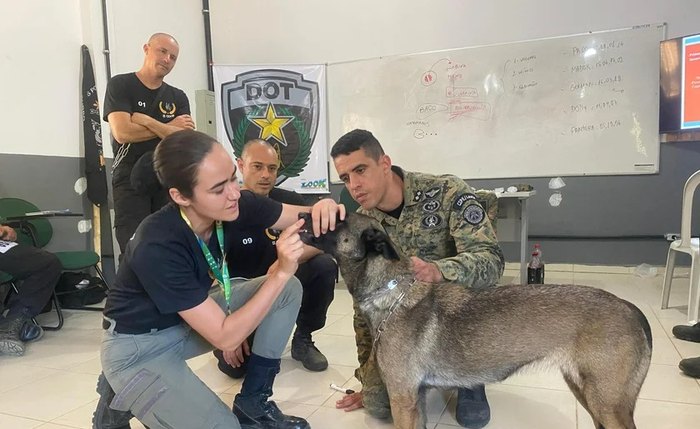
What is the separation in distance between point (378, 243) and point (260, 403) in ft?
3.00

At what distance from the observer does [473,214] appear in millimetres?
2146

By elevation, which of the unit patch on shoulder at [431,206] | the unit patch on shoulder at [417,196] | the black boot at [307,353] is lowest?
the black boot at [307,353]

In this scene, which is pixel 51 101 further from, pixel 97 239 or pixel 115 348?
pixel 115 348

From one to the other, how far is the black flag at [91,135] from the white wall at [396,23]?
1.67 metres

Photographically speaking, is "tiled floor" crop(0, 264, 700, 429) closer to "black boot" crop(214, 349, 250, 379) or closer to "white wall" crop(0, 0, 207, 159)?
"black boot" crop(214, 349, 250, 379)

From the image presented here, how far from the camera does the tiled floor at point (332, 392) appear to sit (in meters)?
2.13

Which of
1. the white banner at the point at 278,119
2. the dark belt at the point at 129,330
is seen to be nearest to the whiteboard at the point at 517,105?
the white banner at the point at 278,119

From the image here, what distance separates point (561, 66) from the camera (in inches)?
189

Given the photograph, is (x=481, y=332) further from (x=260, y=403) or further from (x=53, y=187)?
(x=53, y=187)

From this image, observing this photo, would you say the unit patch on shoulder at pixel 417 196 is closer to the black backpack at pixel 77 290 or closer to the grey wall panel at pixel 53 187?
the black backpack at pixel 77 290

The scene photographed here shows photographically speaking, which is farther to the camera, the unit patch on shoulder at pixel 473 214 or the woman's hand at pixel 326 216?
the unit patch on shoulder at pixel 473 214

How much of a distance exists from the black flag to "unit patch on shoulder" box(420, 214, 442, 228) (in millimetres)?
4245

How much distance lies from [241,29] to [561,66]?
12.9ft

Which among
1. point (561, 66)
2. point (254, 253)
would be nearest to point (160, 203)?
point (254, 253)
